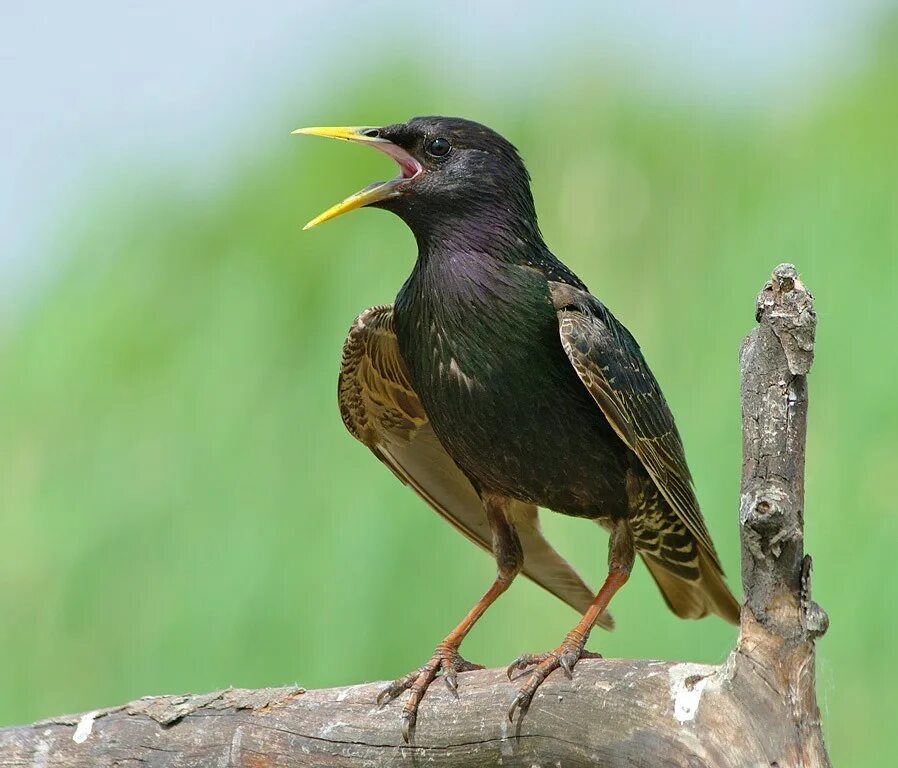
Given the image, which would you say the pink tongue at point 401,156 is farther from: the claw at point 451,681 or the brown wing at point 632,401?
the claw at point 451,681

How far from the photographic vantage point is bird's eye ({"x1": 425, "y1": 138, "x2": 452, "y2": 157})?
165 inches

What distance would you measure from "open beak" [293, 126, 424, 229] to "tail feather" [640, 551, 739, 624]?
1.52 m

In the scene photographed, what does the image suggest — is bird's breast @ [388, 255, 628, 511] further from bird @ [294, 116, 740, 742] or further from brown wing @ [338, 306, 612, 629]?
brown wing @ [338, 306, 612, 629]

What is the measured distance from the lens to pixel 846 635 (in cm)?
551

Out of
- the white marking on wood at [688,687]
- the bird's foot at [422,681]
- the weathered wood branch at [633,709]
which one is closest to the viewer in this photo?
the weathered wood branch at [633,709]

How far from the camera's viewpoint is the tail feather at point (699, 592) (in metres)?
4.50

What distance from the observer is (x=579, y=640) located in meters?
3.82

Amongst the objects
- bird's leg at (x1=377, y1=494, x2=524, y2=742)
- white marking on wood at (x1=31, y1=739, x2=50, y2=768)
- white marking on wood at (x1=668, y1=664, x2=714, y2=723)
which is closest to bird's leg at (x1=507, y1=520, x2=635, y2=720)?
bird's leg at (x1=377, y1=494, x2=524, y2=742)

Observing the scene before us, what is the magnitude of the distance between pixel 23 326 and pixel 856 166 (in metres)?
4.43

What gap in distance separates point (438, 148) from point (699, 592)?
1768 mm

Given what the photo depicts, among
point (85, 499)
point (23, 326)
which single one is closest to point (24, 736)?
point (85, 499)

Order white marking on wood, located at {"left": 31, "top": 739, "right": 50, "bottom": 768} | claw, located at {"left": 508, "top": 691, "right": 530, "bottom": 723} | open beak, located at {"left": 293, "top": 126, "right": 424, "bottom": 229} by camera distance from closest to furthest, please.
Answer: claw, located at {"left": 508, "top": 691, "right": 530, "bottom": 723} → white marking on wood, located at {"left": 31, "top": 739, "right": 50, "bottom": 768} → open beak, located at {"left": 293, "top": 126, "right": 424, "bottom": 229}

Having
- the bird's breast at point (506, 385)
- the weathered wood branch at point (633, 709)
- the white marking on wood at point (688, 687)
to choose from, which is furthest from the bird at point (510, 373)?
the white marking on wood at point (688, 687)

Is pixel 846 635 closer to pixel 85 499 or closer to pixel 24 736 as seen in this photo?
pixel 24 736
